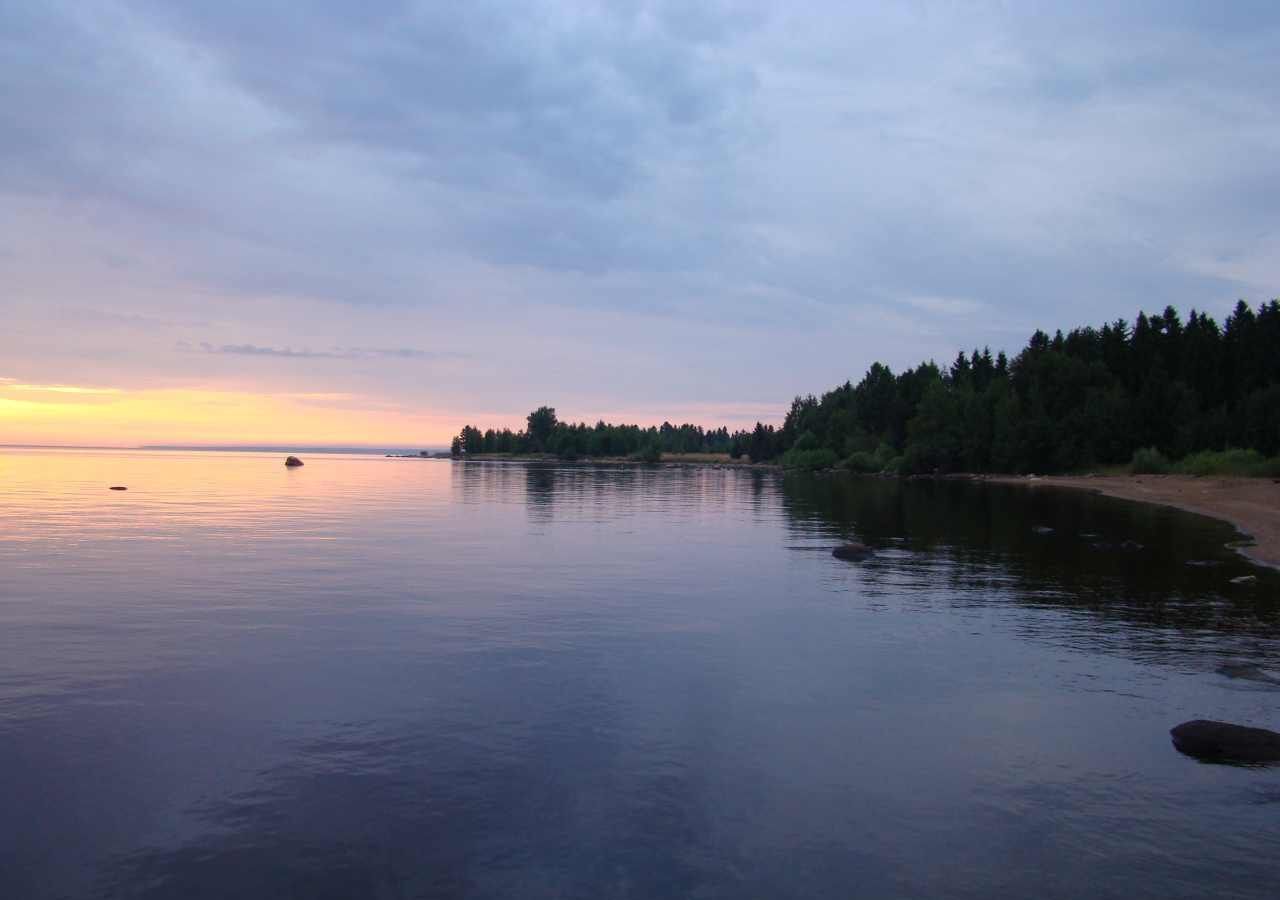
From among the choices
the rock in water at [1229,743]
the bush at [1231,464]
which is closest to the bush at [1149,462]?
the bush at [1231,464]

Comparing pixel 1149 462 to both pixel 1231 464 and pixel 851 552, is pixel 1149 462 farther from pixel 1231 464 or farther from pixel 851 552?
pixel 851 552

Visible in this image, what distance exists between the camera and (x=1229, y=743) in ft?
56.2

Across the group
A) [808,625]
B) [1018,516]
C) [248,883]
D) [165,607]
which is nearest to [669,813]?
[248,883]

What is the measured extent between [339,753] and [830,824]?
9.53 m

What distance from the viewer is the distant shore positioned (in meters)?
52.9

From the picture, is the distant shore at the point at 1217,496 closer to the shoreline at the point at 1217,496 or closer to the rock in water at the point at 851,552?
the shoreline at the point at 1217,496

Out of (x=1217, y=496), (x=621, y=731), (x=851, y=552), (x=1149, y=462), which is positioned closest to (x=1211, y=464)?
(x=1149, y=462)

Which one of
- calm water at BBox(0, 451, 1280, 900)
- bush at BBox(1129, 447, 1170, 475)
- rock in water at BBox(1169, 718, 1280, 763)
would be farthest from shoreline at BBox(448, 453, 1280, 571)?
rock in water at BBox(1169, 718, 1280, 763)

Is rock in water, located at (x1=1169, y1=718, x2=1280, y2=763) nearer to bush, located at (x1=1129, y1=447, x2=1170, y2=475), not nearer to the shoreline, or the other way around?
the shoreline

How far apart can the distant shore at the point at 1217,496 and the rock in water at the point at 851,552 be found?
19397 mm

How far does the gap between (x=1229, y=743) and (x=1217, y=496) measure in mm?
89171

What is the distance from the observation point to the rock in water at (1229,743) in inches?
669

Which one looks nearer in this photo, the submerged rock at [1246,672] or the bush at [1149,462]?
the submerged rock at [1246,672]

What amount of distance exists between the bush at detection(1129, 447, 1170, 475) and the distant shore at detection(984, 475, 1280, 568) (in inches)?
60.5
